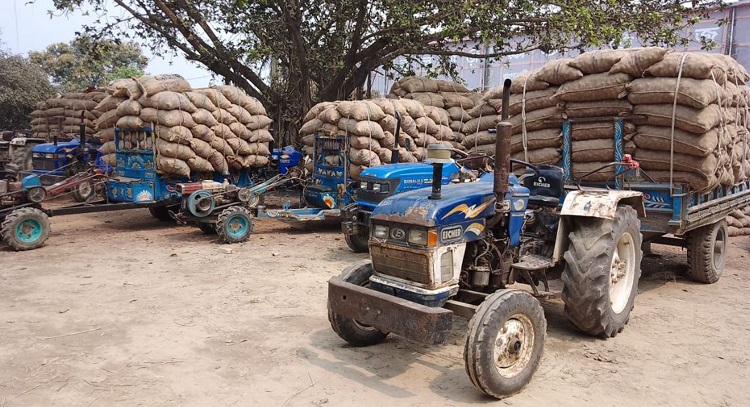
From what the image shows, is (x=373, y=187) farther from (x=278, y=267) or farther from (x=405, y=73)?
(x=405, y=73)

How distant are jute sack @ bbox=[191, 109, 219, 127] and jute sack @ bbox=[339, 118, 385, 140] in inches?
91.6

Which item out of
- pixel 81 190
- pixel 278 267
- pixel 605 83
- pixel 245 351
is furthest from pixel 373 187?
pixel 81 190

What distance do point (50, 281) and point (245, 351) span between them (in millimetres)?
3458

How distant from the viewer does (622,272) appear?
5.40 meters

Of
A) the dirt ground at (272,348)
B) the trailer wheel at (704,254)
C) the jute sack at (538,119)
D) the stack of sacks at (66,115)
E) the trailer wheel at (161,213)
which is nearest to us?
the dirt ground at (272,348)

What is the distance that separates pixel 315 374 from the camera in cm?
430

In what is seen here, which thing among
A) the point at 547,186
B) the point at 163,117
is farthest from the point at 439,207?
the point at 163,117

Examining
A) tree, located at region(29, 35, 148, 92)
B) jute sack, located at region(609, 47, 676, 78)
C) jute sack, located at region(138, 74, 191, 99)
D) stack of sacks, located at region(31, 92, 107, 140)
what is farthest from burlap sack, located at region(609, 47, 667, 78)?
tree, located at region(29, 35, 148, 92)

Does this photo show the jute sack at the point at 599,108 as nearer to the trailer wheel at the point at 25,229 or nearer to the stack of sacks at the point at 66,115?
the trailer wheel at the point at 25,229

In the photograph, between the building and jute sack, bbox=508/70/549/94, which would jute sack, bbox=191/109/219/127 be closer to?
jute sack, bbox=508/70/549/94

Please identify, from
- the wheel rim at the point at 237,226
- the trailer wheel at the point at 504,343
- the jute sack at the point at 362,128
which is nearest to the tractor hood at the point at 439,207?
the trailer wheel at the point at 504,343

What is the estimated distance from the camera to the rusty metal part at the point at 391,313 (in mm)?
3749

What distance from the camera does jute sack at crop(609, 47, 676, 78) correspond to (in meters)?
6.39

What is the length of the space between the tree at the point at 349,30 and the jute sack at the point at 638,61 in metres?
4.97
